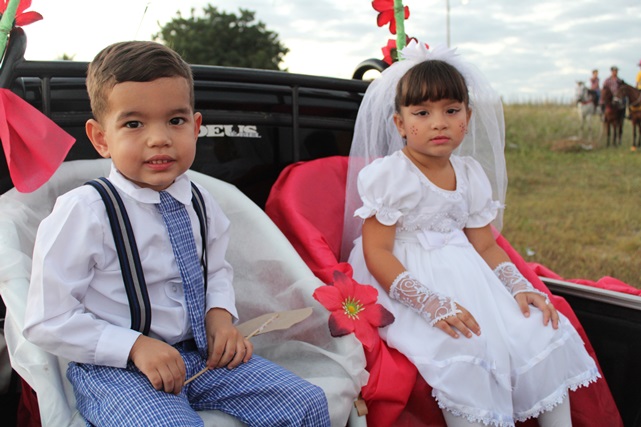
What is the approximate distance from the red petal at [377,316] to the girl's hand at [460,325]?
0.13 m

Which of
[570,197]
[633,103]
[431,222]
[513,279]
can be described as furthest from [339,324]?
[633,103]

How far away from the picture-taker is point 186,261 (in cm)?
153

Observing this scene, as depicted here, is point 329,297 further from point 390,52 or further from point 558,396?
point 390,52

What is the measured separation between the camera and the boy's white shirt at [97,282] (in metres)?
1.33

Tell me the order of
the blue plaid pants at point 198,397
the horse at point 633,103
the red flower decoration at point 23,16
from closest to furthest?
1. the blue plaid pants at point 198,397
2. the red flower decoration at point 23,16
3. the horse at point 633,103

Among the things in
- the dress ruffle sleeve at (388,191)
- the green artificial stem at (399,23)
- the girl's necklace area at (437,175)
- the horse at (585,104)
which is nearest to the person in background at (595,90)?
the horse at (585,104)

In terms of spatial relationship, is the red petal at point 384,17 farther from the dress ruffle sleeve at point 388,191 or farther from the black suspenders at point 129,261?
the black suspenders at point 129,261

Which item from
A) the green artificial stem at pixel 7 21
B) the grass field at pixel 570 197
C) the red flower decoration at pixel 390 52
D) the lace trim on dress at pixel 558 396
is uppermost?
the green artificial stem at pixel 7 21

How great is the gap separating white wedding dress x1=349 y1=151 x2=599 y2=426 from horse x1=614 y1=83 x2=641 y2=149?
615 centimetres

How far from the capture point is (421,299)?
1.81m

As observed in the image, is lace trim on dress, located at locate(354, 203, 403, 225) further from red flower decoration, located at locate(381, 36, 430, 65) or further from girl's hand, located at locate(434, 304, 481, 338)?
red flower decoration, located at locate(381, 36, 430, 65)

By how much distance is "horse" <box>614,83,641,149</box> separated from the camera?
7.50 meters

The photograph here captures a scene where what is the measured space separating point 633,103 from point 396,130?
6.30 metres

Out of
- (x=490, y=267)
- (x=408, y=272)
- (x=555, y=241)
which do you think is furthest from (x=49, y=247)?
(x=555, y=241)
